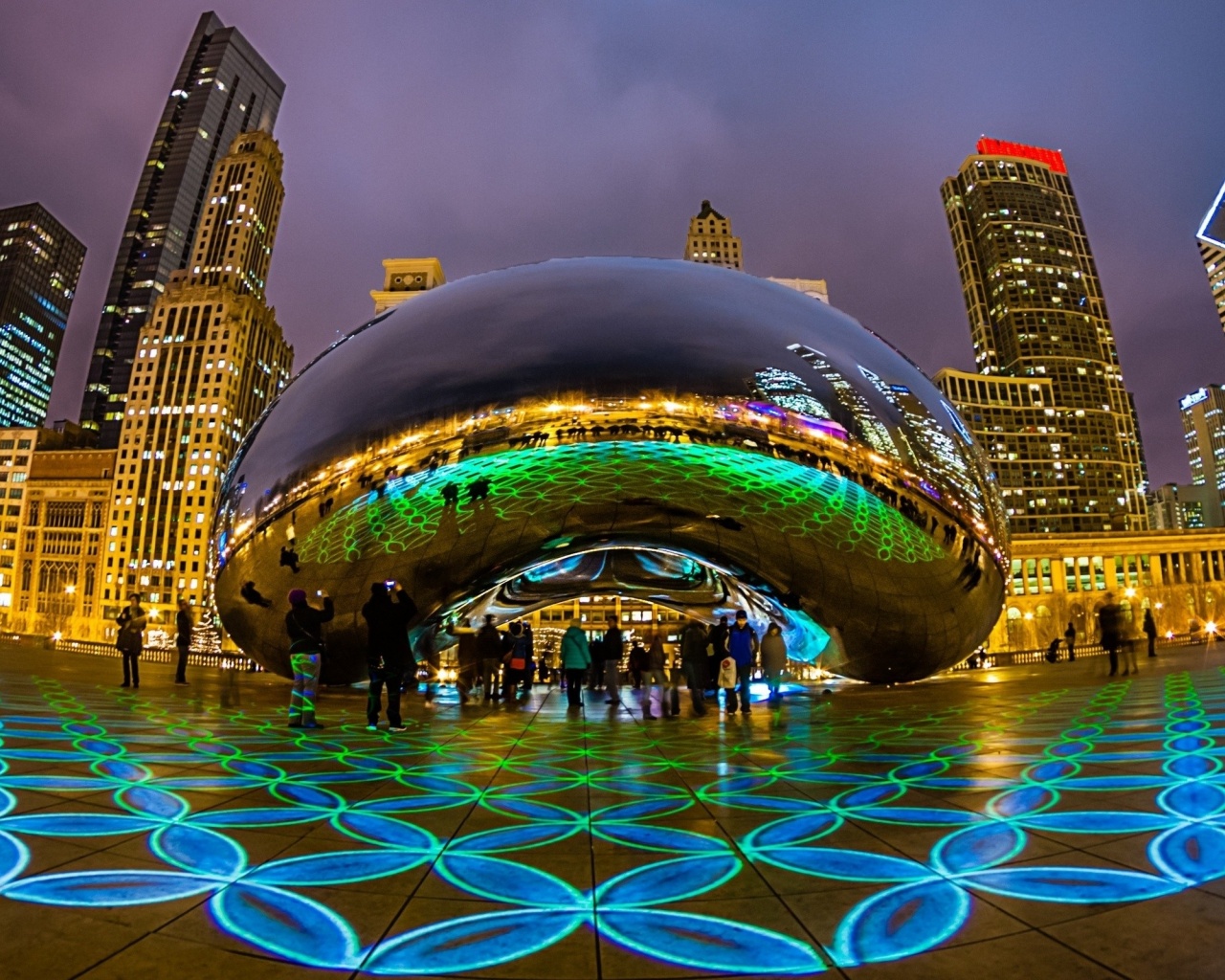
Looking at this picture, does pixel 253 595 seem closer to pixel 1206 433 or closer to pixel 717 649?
pixel 717 649

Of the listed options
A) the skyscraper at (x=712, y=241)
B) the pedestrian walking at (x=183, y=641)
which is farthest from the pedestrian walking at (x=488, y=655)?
the skyscraper at (x=712, y=241)

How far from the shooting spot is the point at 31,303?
6353 inches

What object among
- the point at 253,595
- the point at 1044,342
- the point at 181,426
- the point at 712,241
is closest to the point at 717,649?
the point at 253,595

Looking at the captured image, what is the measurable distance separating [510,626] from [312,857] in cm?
1010

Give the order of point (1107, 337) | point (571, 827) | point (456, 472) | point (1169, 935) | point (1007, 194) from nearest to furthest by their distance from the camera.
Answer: point (1169, 935)
point (571, 827)
point (456, 472)
point (1107, 337)
point (1007, 194)

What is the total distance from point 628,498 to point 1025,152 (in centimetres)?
18396

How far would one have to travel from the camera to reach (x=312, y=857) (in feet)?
9.34

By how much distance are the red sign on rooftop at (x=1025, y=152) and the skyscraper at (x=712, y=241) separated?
71887mm

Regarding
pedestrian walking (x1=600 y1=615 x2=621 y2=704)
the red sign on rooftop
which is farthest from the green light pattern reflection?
the red sign on rooftop

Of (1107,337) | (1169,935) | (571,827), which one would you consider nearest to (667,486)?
(571,827)

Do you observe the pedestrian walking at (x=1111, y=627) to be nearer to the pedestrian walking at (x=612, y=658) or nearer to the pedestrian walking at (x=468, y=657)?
the pedestrian walking at (x=612, y=658)

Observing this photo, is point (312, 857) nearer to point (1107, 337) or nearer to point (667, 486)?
point (667, 486)

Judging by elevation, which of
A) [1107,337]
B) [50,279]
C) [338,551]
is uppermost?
[50,279]

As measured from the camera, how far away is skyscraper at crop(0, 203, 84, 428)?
152875mm
